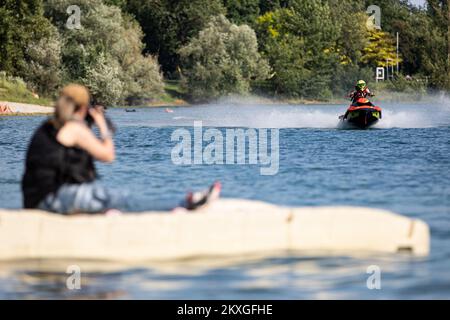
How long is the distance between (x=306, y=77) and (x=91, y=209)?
104 metres

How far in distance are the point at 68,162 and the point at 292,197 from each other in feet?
25.2

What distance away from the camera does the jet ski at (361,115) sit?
153 ft

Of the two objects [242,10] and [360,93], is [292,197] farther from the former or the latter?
[242,10]

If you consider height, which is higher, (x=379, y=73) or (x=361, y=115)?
(x=361, y=115)

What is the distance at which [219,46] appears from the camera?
102250 mm

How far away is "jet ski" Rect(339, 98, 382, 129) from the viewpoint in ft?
153

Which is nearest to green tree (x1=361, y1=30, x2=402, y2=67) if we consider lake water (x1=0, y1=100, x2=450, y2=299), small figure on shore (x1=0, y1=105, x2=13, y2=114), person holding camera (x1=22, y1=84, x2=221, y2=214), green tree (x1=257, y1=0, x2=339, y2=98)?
green tree (x1=257, y1=0, x2=339, y2=98)

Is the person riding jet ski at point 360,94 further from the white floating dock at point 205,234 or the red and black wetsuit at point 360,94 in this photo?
the white floating dock at point 205,234

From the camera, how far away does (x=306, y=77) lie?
117062mm

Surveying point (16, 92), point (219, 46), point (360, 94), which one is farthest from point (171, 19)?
point (360, 94)

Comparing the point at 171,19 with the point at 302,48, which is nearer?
the point at 171,19

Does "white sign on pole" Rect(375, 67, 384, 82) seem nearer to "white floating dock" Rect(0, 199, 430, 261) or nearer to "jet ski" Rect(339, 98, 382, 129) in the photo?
"jet ski" Rect(339, 98, 382, 129)
